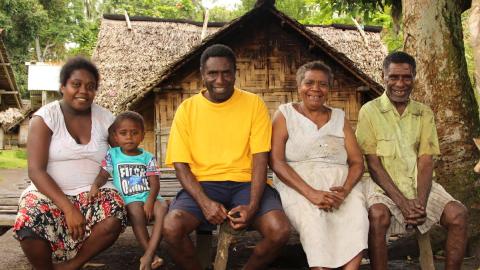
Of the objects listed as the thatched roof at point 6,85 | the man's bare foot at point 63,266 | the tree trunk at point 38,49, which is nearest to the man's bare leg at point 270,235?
the man's bare foot at point 63,266

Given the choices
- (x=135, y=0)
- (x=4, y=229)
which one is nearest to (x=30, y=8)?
(x=135, y=0)

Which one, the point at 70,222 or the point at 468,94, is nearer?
the point at 70,222

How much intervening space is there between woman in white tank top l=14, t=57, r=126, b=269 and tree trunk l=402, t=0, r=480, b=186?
9.96 feet

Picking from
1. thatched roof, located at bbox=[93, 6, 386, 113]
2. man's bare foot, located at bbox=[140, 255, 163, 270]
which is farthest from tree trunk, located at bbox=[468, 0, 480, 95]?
thatched roof, located at bbox=[93, 6, 386, 113]

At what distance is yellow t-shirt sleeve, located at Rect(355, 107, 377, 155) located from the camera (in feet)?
12.3

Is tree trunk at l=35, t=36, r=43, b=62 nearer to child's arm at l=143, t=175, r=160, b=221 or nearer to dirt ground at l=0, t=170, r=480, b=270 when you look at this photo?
dirt ground at l=0, t=170, r=480, b=270

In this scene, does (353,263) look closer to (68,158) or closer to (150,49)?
(68,158)

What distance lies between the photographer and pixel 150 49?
1171cm

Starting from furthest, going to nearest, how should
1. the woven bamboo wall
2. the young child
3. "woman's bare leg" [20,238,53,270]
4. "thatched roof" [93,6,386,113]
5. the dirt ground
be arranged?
"thatched roof" [93,6,386,113]
the woven bamboo wall
the dirt ground
the young child
"woman's bare leg" [20,238,53,270]

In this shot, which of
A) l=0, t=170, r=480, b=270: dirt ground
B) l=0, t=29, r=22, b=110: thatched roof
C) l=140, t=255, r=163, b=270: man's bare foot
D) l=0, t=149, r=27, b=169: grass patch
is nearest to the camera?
l=140, t=255, r=163, b=270: man's bare foot

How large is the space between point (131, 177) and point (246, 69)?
21.5ft

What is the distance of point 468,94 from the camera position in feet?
15.5

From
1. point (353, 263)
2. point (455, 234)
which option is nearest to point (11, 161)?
point (353, 263)

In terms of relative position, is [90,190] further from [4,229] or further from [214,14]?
[214,14]
